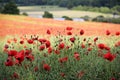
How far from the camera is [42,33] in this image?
11.3 ft

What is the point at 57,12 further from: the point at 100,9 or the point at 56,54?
the point at 56,54

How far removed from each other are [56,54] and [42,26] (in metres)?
0.84

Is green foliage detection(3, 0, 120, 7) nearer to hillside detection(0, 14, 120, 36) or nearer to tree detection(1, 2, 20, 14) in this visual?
tree detection(1, 2, 20, 14)

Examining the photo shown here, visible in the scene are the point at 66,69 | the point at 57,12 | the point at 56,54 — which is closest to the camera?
the point at 66,69

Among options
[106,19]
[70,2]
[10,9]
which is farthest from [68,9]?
[10,9]

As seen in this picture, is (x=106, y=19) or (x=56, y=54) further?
(x=106, y=19)

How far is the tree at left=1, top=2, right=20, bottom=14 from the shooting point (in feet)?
11.3

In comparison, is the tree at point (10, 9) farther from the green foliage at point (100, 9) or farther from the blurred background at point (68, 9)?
the green foliage at point (100, 9)

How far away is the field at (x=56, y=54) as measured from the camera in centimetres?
231

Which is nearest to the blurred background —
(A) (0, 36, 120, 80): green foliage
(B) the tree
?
(B) the tree

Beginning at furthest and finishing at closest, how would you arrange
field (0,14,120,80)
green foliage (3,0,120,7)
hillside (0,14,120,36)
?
green foliage (3,0,120,7) → hillside (0,14,120,36) → field (0,14,120,80)

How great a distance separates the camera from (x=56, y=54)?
2691mm

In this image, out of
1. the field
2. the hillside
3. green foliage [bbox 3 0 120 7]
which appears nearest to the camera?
the field

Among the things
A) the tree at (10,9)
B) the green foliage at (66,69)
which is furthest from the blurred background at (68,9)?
the green foliage at (66,69)
